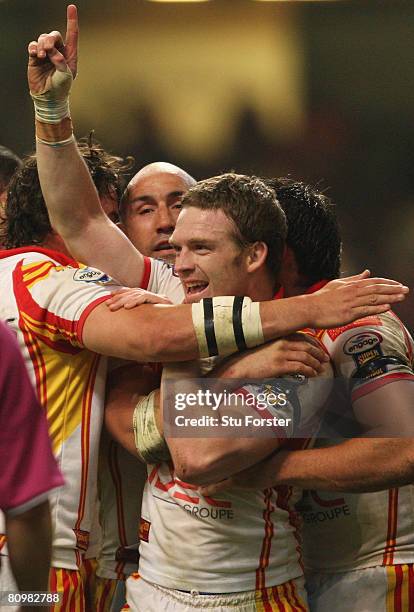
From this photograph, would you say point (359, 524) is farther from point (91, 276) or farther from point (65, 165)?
point (65, 165)

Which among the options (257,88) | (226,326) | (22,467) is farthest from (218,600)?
(257,88)

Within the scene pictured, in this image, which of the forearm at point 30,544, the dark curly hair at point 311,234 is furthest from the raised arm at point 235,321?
the forearm at point 30,544

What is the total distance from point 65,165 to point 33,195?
0.18 meters

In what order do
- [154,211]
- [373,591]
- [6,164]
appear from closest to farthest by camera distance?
[373,591], [154,211], [6,164]

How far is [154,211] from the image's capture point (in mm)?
2471

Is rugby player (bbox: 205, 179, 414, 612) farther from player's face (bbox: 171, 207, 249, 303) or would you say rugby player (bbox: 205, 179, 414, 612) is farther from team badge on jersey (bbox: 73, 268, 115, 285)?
team badge on jersey (bbox: 73, 268, 115, 285)

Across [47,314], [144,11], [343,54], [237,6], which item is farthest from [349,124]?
[47,314]

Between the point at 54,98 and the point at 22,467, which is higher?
the point at 54,98

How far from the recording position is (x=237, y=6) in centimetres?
232

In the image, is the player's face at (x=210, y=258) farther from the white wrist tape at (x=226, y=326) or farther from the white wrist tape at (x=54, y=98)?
the white wrist tape at (x=54, y=98)

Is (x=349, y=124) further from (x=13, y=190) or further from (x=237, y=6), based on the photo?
(x=13, y=190)

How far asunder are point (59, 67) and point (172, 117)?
43 centimetres

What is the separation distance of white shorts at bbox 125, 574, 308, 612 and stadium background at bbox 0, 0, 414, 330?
84 cm

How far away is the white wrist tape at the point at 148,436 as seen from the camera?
1818 mm
